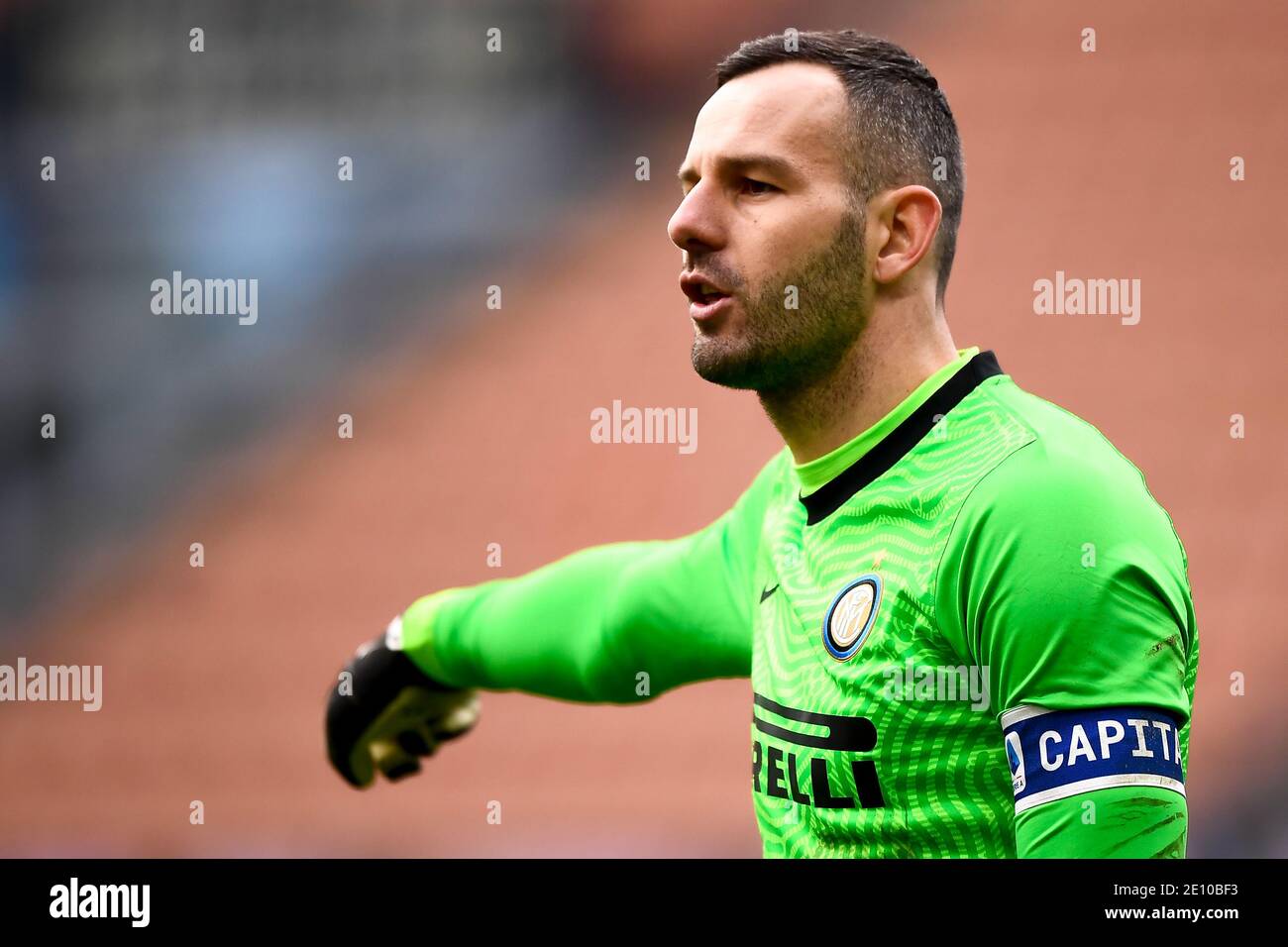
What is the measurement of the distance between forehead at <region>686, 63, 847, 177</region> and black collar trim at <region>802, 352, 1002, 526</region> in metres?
0.33

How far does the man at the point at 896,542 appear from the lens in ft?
4.92

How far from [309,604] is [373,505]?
489 mm

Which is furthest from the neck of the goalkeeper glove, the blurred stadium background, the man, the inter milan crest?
the blurred stadium background

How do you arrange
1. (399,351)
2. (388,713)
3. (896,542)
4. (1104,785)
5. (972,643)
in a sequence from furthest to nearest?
(399,351)
(388,713)
(896,542)
(972,643)
(1104,785)

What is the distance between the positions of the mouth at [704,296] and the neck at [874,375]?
15cm

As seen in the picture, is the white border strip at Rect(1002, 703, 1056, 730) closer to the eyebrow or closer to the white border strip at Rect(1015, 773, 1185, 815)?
the white border strip at Rect(1015, 773, 1185, 815)

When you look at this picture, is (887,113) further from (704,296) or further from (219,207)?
(219,207)

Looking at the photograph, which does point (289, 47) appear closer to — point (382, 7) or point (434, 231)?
point (382, 7)

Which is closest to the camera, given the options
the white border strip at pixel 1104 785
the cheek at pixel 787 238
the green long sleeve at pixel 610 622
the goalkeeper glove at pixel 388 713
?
the white border strip at pixel 1104 785

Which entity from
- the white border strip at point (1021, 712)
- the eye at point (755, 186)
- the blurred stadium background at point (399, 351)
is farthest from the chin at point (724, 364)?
the blurred stadium background at point (399, 351)

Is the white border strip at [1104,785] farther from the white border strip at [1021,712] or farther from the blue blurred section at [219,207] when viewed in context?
the blue blurred section at [219,207]

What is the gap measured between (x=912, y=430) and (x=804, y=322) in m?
0.21

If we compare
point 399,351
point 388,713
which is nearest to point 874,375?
point 388,713

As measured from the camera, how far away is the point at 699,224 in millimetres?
1842
